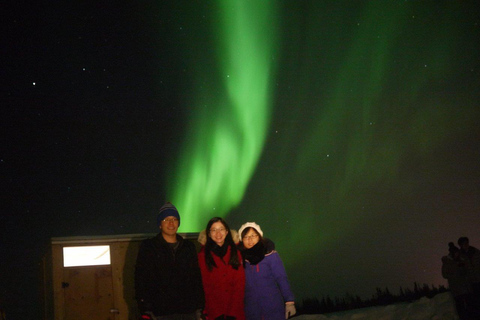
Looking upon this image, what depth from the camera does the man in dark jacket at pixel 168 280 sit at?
378cm

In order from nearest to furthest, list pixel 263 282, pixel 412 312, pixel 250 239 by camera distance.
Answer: pixel 263 282 < pixel 250 239 < pixel 412 312

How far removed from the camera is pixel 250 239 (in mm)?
4551

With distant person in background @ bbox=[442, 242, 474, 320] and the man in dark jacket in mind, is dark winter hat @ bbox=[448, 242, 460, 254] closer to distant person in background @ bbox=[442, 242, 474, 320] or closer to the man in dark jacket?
distant person in background @ bbox=[442, 242, 474, 320]

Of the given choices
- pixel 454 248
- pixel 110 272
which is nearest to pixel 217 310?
pixel 110 272

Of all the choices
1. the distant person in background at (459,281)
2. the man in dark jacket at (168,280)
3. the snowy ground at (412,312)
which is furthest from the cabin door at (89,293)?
the snowy ground at (412,312)

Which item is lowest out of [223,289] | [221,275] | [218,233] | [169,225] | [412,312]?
[412,312]

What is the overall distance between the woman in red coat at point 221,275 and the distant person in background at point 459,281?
4549 millimetres

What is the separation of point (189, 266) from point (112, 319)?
118 inches

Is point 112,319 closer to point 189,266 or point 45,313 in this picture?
point 45,313

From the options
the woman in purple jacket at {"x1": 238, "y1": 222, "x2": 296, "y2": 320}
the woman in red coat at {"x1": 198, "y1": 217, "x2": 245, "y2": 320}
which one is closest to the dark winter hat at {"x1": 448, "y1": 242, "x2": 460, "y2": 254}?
the woman in purple jacket at {"x1": 238, "y1": 222, "x2": 296, "y2": 320}

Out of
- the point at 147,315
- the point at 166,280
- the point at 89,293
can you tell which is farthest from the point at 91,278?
the point at 147,315

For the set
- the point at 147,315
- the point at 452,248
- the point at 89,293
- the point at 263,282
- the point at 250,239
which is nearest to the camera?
the point at 147,315

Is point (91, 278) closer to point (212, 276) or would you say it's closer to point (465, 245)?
point (212, 276)

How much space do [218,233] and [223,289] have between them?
21.2 inches
